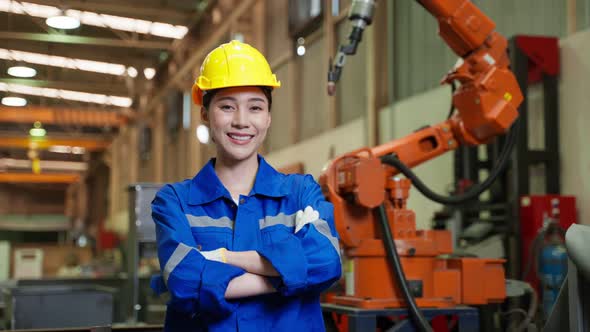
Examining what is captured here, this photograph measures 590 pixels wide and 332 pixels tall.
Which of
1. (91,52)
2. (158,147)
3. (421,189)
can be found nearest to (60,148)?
(91,52)

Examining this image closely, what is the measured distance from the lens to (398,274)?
3199mm

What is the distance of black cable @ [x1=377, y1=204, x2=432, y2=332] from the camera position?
308cm

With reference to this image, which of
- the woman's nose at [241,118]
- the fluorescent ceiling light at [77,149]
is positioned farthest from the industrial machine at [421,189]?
the fluorescent ceiling light at [77,149]

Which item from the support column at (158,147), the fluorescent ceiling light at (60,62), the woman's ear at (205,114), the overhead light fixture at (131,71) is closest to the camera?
the woman's ear at (205,114)

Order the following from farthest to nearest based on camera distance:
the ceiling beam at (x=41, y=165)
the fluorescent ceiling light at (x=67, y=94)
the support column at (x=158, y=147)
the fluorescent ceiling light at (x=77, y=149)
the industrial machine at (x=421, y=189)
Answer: the support column at (x=158, y=147), the fluorescent ceiling light at (x=77, y=149), the ceiling beam at (x=41, y=165), the fluorescent ceiling light at (x=67, y=94), the industrial machine at (x=421, y=189)

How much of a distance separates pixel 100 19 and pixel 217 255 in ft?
10.0

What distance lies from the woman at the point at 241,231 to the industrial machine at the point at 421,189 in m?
1.23

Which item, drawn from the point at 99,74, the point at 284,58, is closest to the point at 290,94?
the point at 284,58

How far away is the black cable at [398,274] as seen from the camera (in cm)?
308

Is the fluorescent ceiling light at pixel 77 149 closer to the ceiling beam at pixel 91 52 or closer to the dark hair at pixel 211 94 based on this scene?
the ceiling beam at pixel 91 52

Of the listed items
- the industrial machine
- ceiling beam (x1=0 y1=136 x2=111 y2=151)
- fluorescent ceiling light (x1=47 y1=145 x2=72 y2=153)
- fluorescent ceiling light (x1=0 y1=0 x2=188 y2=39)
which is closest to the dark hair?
the industrial machine

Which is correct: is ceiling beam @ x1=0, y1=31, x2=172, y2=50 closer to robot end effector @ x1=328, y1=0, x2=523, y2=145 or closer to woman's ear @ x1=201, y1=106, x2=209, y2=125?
robot end effector @ x1=328, y1=0, x2=523, y2=145

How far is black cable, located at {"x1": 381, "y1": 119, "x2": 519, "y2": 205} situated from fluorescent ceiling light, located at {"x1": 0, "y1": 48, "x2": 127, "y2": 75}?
200cm

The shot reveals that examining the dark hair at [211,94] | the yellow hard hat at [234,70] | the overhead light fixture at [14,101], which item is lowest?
the dark hair at [211,94]
